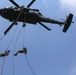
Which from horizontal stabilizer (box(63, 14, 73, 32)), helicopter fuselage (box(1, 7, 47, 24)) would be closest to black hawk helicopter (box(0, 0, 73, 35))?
helicopter fuselage (box(1, 7, 47, 24))

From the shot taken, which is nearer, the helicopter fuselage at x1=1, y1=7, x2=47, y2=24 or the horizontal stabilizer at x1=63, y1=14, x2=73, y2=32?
the helicopter fuselage at x1=1, y1=7, x2=47, y2=24

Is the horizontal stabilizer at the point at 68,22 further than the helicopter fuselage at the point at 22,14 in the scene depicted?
Yes

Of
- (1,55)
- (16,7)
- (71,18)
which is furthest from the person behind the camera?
(71,18)

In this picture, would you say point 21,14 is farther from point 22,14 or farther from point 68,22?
point 68,22

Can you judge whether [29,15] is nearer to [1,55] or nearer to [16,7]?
[16,7]

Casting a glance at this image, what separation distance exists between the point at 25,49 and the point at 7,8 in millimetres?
5313

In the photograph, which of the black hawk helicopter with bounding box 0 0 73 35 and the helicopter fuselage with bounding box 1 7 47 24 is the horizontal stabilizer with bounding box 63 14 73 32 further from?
the helicopter fuselage with bounding box 1 7 47 24

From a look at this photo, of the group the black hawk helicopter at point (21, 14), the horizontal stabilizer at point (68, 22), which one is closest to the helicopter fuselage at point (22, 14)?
the black hawk helicopter at point (21, 14)

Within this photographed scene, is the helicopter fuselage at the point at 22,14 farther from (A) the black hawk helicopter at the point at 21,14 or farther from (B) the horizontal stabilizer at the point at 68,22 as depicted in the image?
(B) the horizontal stabilizer at the point at 68,22

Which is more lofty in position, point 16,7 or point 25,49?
point 16,7

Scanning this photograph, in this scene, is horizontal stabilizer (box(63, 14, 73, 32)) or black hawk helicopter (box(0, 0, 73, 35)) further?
horizontal stabilizer (box(63, 14, 73, 32))

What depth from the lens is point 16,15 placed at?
27.5 metres

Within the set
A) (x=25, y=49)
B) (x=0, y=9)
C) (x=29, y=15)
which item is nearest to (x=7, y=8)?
(x=0, y=9)

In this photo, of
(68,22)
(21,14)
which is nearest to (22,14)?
(21,14)
